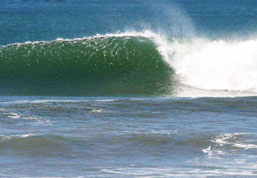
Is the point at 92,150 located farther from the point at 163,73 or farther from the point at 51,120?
the point at 163,73

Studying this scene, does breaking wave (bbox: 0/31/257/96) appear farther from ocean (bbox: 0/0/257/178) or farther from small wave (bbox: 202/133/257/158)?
small wave (bbox: 202/133/257/158)

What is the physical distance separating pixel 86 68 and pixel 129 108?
6480mm

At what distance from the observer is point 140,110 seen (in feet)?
42.9

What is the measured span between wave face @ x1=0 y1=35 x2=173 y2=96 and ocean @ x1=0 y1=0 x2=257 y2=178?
3cm

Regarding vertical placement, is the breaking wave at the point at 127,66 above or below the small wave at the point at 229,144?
above

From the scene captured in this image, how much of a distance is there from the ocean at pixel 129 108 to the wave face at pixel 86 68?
3cm

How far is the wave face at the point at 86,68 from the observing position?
17469 mm

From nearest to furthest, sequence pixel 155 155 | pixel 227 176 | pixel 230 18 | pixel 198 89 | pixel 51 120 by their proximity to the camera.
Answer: pixel 227 176 < pixel 155 155 < pixel 51 120 < pixel 198 89 < pixel 230 18

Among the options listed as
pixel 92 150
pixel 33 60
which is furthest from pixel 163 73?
pixel 92 150

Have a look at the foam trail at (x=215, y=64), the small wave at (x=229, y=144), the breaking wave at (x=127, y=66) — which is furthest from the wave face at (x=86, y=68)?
the small wave at (x=229, y=144)

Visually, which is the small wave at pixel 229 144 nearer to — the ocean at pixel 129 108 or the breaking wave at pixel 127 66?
the ocean at pixel 129 108

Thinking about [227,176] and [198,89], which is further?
[198,89]

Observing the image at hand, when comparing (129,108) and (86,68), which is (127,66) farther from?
(129,108)

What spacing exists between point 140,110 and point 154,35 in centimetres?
804
